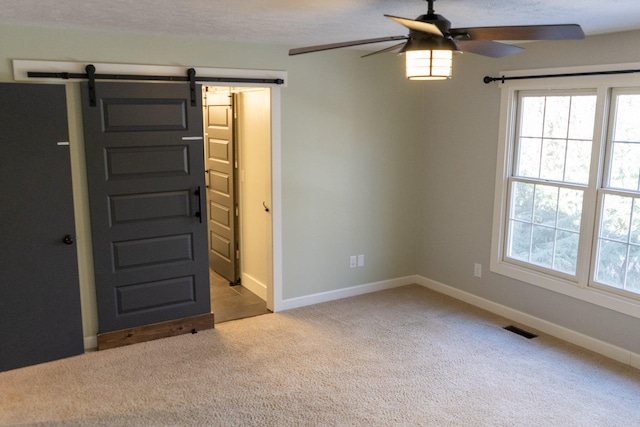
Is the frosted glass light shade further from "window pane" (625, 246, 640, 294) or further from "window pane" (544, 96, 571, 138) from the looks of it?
"window pane" (625, 246, 640, 294)

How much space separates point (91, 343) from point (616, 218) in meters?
4.01

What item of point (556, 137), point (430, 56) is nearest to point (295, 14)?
point (430, 56)

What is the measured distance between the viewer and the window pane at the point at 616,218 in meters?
3.83

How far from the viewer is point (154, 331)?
419 cm

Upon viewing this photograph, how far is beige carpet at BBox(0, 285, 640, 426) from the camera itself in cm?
316

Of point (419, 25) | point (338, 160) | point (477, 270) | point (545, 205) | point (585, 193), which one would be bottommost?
point (477, 270)

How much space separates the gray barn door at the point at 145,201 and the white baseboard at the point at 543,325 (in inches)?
93.9

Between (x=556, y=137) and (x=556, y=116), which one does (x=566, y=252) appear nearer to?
(x=556, y=137)

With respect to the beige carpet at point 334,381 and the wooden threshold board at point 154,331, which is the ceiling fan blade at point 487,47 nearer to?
the beige carpet at point 334,381

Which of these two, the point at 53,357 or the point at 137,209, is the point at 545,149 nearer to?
the point at 137,209

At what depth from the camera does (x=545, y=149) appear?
435cm

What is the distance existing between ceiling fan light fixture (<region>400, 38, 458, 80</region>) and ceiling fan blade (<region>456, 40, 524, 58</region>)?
105 mm

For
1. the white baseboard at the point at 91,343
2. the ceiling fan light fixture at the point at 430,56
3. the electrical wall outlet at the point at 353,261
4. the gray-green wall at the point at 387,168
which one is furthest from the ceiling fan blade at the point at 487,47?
the white baseboard at the point at 91,343

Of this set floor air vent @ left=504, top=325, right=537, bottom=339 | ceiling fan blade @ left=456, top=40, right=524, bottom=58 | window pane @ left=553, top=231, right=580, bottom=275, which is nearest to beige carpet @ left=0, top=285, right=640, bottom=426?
floor air vent @ left=504, top=325, right=537, bottom=339
